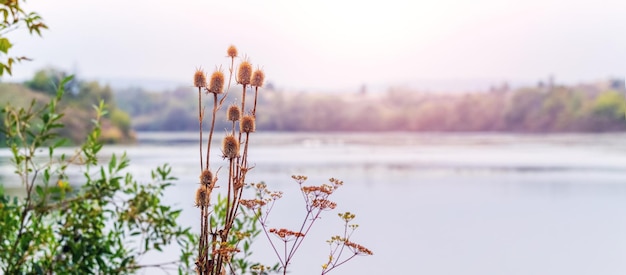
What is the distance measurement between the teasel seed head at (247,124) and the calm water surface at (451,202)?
2701 mm

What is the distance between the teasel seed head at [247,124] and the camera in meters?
1.44

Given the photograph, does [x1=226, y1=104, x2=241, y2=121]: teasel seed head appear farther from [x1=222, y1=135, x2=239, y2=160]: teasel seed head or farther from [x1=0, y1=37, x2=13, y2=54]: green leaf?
[x1=0, y1=37, x2=13, y2=54]: green leaf

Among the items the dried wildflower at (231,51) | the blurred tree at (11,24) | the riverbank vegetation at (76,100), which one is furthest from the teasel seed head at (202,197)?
the riverbank vegetation at (76,100)

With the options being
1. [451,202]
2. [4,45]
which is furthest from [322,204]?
[451,202]

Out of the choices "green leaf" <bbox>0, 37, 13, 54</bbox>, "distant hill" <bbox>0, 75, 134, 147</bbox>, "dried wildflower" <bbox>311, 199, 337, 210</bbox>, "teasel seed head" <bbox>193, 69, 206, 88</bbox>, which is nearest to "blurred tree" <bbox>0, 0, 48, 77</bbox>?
"green leaf" <bbox>0, 37, 13, 54</bbox>

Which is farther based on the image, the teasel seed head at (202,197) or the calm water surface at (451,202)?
the calm water surface at (451,202)

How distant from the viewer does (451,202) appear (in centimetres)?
665

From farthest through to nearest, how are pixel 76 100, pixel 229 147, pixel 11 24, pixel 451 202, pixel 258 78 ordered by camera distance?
pixel 76 100
pixel 451 202
pixel 11 24
pixel 258 78
pixel 229 147

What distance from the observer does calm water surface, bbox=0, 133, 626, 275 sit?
15.1 ft

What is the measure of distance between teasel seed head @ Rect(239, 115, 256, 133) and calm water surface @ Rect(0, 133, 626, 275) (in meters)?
2.70

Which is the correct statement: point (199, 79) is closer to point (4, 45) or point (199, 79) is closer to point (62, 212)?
point (4, 45)

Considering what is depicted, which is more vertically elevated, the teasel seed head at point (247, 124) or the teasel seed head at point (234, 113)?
the teasel seed head at point (234, 113)

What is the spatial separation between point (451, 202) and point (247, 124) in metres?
5.37

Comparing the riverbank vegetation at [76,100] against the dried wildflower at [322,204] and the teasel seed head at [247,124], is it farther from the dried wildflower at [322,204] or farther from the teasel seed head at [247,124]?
the teasel seed head at [247,124]
